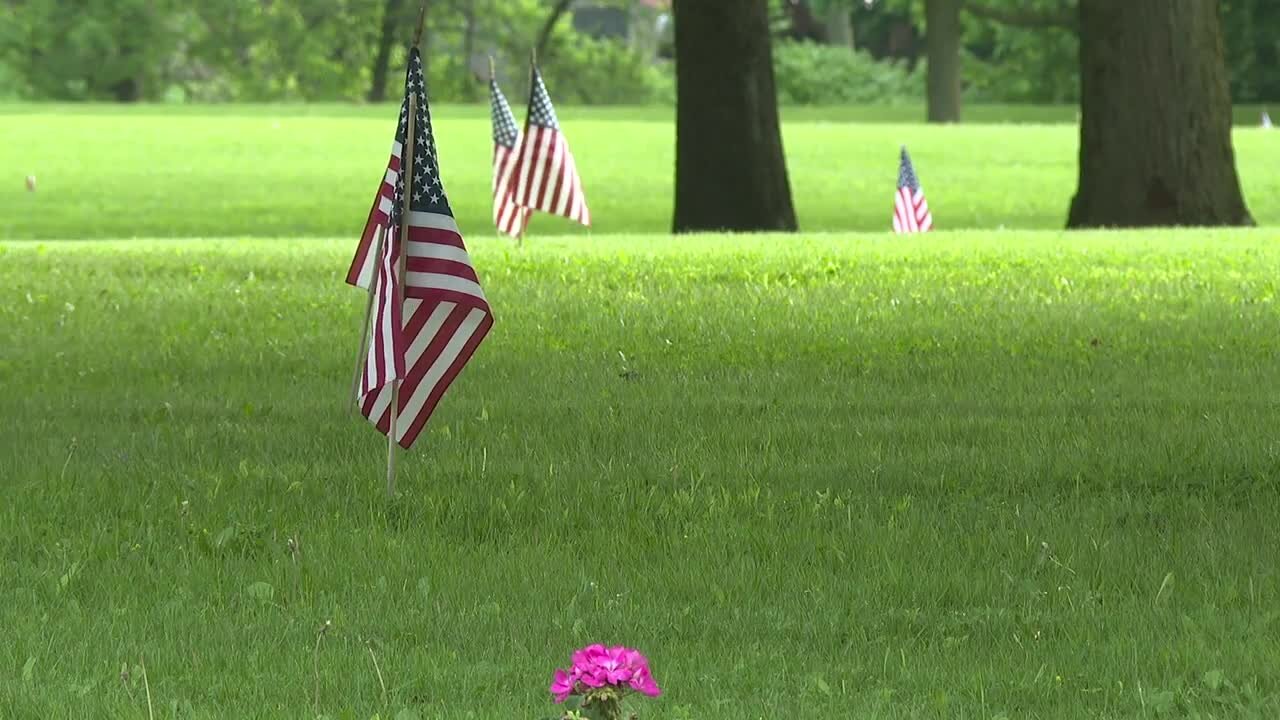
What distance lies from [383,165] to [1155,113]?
19.9 meters

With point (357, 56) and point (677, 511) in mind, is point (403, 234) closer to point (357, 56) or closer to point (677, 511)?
point (677, 511)

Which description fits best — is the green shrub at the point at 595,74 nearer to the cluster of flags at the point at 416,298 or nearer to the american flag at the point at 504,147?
the american flag at the point at 504,147

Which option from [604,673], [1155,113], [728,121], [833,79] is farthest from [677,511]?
[833,79]

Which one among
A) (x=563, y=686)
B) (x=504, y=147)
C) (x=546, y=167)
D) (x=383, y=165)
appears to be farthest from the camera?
(x=383, y=165)

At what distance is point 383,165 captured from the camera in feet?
127

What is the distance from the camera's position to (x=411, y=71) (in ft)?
25.4

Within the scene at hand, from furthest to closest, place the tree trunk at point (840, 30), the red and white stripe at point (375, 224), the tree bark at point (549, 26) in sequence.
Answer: the tree trunk at point (840, 30) → the tree bark at point (549, 26) → the red and white stripe at point (375, 224)

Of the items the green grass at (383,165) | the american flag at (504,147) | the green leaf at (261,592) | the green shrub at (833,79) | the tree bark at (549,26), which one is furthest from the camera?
the green shrub at (833,79)

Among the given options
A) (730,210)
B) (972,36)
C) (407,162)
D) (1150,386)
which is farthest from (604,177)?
(972,36)

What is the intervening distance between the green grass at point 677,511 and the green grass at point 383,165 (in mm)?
15576

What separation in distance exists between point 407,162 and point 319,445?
1.51 m

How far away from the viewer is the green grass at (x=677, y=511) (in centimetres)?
562

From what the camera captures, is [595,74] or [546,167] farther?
[595,74]

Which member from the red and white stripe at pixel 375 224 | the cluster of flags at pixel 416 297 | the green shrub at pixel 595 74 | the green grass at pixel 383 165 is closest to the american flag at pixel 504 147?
the green grass at pixel 383 165
